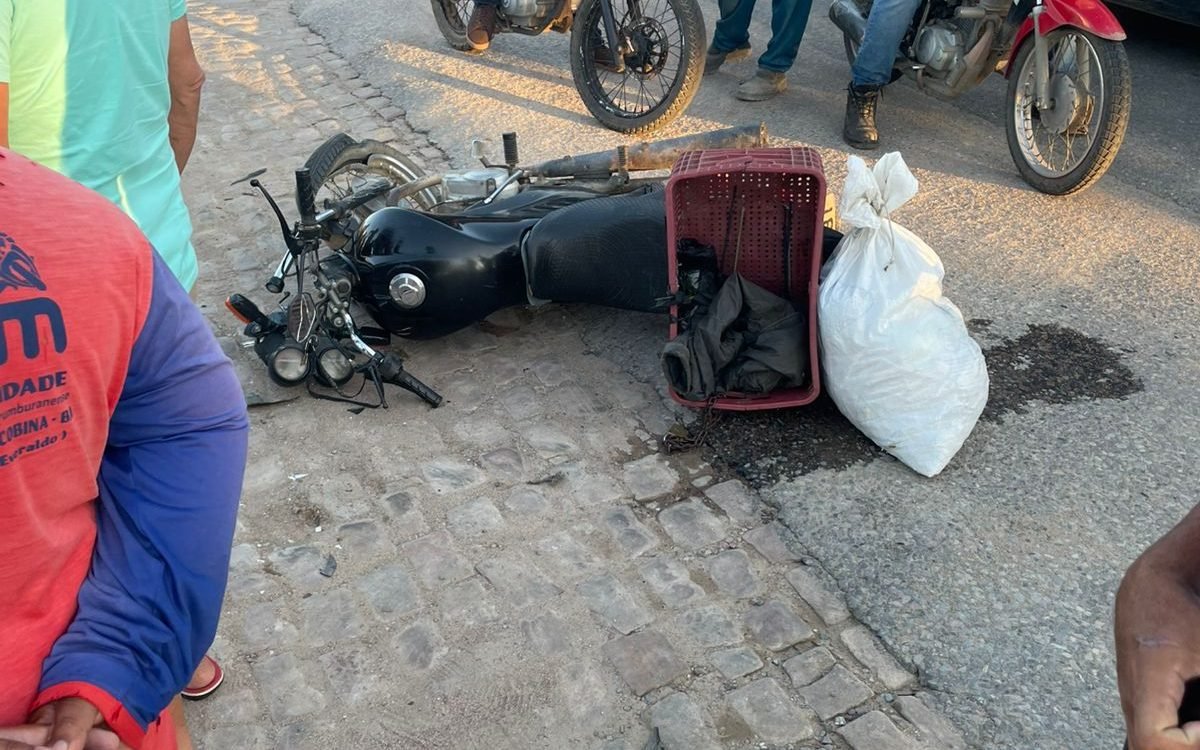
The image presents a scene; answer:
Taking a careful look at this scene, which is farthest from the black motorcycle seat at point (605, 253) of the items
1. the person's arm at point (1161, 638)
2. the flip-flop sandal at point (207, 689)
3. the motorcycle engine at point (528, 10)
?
the motorcycle engine at point (528, 10)

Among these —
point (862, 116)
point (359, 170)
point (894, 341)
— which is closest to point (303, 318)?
point (359, 170)

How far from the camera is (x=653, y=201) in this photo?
4.05m

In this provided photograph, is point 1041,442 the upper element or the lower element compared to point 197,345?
lower

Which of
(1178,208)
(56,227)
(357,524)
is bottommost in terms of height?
(357,524)

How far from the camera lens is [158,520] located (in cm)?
153

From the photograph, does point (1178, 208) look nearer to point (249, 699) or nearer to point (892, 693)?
point (892, 693)

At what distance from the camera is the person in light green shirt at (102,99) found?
2.20 m

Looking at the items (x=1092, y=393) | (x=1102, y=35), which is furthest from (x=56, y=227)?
(x=1102, y=35)

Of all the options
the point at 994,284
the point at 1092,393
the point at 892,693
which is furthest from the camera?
the point at 994,284

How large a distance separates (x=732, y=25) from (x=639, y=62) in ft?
3.39

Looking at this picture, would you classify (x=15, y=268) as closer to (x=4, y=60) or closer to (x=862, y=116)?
(x=4, y=60)

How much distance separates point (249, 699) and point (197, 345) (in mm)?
1547

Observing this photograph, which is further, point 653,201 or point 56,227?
point 653,201

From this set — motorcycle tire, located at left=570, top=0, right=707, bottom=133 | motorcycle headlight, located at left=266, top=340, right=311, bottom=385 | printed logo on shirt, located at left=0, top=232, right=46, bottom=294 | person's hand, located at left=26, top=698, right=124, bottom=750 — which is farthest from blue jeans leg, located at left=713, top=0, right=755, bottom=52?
person's hand, located at left=26, top=698, right=124, bottom=750
